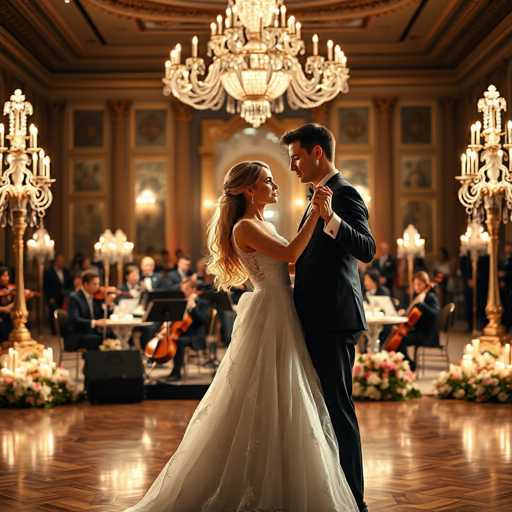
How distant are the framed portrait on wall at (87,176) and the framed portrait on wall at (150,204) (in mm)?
746

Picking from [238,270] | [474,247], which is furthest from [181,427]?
[474,247]

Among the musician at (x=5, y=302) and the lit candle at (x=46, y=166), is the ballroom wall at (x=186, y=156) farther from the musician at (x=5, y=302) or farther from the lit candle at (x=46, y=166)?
the lit candle at (x=46, y=166)

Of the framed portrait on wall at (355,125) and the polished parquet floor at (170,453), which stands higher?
the framed portrait on wall at (355,125)

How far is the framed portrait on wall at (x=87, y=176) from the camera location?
19.4 meters

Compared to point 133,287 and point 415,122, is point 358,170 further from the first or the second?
point 133,287

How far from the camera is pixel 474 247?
1496 centimetres

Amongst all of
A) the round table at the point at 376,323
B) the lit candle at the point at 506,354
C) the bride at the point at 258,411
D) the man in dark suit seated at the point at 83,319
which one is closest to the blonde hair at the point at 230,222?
the bride at the point at 258,411

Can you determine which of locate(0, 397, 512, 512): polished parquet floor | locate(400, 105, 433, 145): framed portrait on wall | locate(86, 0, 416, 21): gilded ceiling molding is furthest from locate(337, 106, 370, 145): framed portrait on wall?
locate(0, 397, 512, 512): polished parquet floor

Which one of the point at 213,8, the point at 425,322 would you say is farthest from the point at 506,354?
the point at 213,8

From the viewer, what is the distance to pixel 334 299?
4289 mm

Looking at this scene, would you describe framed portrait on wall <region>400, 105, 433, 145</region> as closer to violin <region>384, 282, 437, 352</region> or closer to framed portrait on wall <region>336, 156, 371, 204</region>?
framed portrait on wall <region>336, 156, 371, 204</region>

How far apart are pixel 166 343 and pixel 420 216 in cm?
1010

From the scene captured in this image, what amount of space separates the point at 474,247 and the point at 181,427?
854cm

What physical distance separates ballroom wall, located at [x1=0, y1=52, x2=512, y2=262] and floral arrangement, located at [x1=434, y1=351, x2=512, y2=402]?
9978mm
